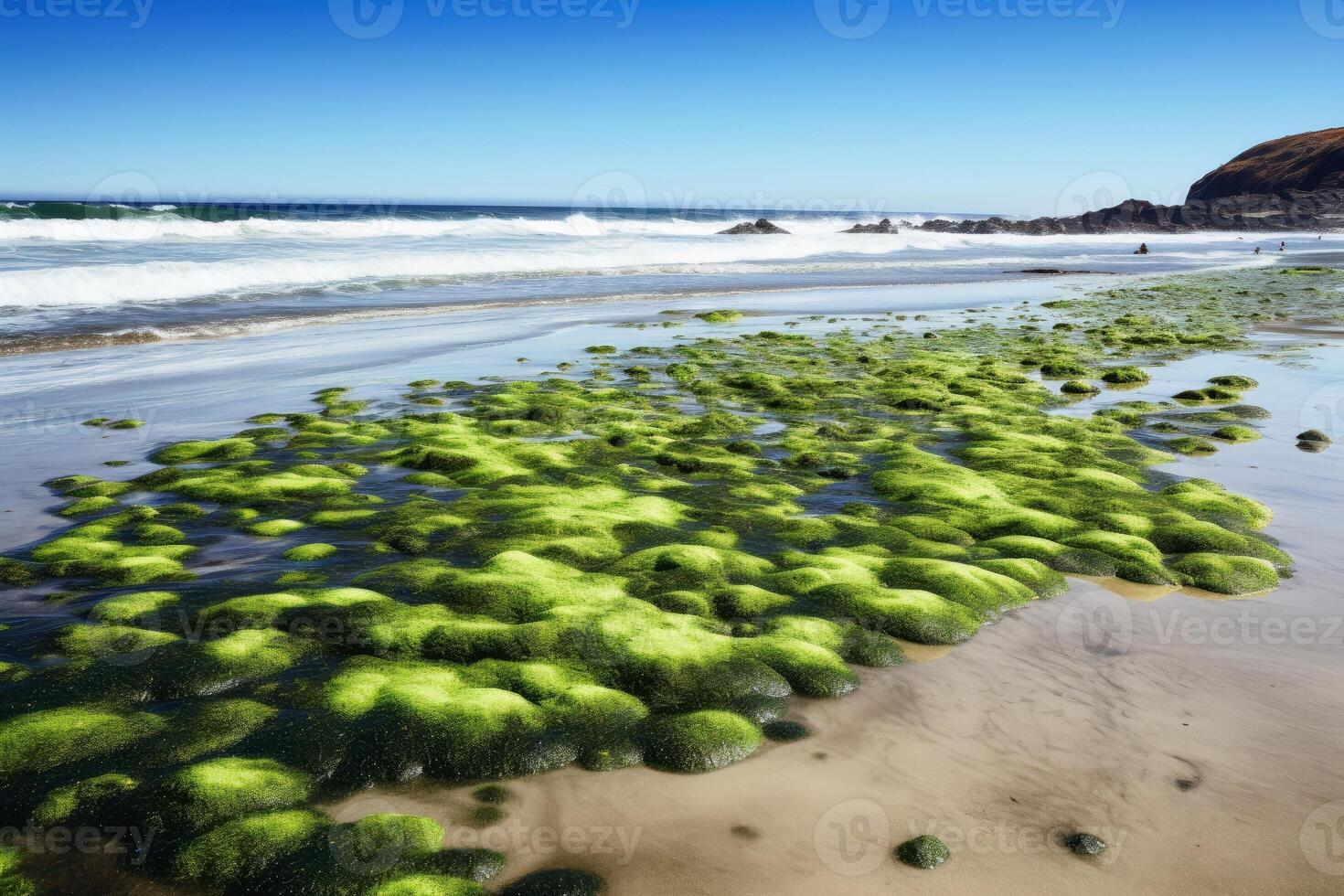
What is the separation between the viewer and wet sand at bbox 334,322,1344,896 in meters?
3.20

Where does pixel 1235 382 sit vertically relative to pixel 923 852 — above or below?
above

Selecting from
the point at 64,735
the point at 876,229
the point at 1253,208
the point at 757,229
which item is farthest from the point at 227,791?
the point at 1253,208

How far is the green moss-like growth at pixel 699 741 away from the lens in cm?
384

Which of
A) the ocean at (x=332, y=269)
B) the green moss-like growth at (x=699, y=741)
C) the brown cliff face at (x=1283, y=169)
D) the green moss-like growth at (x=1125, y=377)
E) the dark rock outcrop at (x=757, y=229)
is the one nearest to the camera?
the green moss-like growth at (x=699, y=741)

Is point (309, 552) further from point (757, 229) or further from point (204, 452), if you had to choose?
point (757, 229)

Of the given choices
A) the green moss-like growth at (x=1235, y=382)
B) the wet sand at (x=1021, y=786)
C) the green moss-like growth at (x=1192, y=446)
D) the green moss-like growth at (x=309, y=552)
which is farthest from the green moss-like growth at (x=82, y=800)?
the green moss-like growth at (x=1235, y=382)

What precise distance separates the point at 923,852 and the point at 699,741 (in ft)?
3.61

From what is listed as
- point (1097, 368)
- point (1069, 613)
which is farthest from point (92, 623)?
point (1097, 368)

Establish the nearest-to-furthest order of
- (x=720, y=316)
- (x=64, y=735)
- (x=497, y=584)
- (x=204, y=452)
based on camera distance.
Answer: (x=64, y=735) → (x=497, y=584) → (x=204, y=452) → (x=720, y=316)

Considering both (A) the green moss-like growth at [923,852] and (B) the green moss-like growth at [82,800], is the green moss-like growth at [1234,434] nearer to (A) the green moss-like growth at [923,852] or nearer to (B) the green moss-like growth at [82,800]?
(A) the green moss-like growth at [923,852]

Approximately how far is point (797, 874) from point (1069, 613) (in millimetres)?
3004

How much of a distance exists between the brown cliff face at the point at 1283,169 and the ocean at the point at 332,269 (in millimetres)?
60767

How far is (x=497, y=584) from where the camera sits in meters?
5.52

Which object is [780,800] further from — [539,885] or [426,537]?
[426,537]
